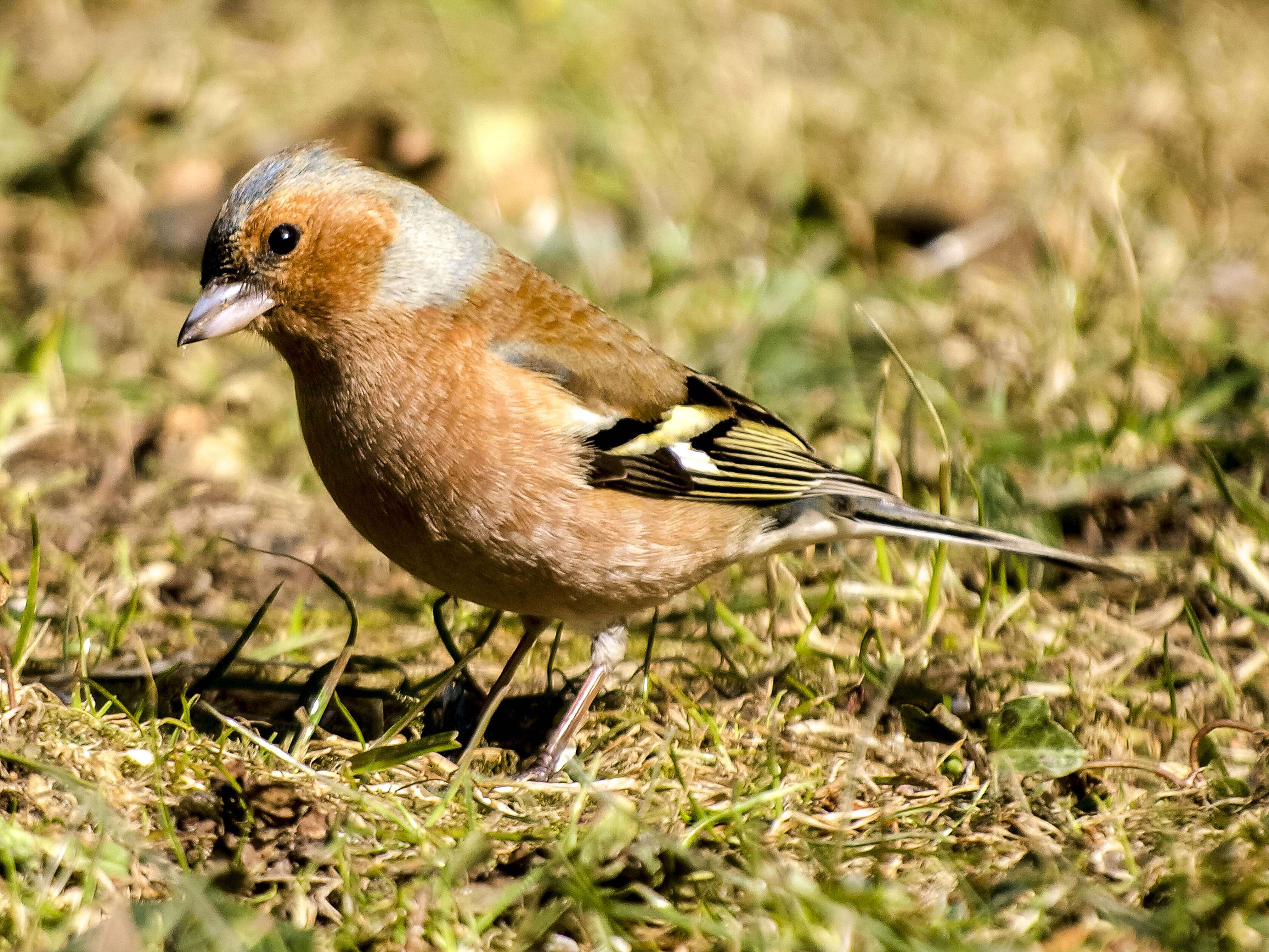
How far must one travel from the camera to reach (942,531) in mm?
3635

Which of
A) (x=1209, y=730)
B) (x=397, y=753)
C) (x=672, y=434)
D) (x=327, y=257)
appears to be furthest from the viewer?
(x=672, y=434)

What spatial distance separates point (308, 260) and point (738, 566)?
1710mm

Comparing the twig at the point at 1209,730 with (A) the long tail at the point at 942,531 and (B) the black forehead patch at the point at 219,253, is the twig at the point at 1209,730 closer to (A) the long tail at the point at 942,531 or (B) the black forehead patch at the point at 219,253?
(A) the long tail at the point at 942,531

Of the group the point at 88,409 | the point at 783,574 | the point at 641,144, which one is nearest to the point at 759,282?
the point at 641,144

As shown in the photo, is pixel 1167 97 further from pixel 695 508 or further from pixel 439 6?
pixel 695 508

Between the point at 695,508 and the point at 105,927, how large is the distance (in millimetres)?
1762

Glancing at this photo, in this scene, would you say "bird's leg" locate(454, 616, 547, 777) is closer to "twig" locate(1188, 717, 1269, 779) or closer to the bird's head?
the bird's head

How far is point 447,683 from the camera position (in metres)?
3.42

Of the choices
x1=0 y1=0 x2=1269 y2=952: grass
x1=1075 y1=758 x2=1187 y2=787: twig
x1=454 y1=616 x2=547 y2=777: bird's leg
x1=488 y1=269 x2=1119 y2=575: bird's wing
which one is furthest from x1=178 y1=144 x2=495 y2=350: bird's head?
x1=1075 y1=758 x2=1187 y2=787: twig

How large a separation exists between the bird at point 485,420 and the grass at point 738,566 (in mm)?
307

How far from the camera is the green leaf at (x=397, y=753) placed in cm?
295

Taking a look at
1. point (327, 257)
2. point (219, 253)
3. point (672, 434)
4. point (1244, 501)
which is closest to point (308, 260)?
point (327, 257)

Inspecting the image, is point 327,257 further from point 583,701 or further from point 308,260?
point 583,701

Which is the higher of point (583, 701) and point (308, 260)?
point (308, 260)
